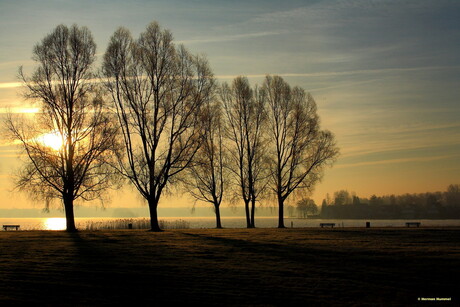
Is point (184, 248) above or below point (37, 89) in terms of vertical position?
below

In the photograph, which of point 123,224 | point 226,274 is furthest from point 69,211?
point 226,274

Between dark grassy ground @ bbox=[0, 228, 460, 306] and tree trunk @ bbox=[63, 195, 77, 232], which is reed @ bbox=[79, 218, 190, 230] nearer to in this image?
tree trunk @ bbox=[63, 195, 77, 232]

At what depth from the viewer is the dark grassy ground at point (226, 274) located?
15.1 metres

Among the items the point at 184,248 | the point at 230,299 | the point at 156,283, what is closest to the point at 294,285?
the point at 230,299

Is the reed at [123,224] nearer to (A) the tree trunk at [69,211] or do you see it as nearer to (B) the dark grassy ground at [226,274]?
(A) the tree trunk at [69,211]

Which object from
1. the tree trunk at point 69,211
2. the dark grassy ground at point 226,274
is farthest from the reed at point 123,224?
the dark grassy ground at point 226,274

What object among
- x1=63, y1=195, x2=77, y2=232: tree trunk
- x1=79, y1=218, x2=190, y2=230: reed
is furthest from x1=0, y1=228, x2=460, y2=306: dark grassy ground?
x1=79, y1=218, x2=190, y2=230: reed

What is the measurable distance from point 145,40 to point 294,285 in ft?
103

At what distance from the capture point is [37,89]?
4044 centimetres

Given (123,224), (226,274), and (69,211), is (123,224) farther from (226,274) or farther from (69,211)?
(226,274)

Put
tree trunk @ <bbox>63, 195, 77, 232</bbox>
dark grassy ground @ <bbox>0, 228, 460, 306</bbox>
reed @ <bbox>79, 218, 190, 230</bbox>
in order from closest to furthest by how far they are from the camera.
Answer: dark grassy ground @ <bbox>0, 228, 460, 306</bbox> → tree trunk @ <bbox>63, 195, 77, 232</bbox> → reed @ <bbox>79, 218, 190, 230</bbox>

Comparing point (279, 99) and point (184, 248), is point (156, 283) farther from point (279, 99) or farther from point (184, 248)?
point (279, 99)

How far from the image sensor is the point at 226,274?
61.6 ft

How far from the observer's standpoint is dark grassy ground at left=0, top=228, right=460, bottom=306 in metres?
15.1
